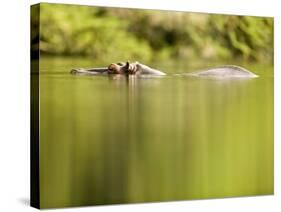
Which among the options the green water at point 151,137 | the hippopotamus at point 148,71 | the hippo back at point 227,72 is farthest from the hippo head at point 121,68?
the hippo back at point 227,72

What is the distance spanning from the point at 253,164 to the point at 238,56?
1402 millimetres

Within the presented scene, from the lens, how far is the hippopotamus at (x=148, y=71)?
10.0m

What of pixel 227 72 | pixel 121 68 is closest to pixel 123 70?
pixel 121 68

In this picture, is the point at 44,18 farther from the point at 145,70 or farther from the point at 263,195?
the point at 263,195

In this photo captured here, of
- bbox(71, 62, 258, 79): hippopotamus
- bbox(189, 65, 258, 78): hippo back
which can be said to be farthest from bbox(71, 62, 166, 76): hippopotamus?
bbox(189, 65, 258, 78): hippo back

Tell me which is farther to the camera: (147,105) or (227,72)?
(227,72)

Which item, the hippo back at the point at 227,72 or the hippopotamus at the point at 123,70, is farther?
the hippo back at the point at 227,72

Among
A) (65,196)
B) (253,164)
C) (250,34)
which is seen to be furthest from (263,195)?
(65,196)

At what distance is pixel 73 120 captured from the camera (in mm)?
9734

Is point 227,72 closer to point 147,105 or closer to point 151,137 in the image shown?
point 147,105

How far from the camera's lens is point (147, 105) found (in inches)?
400

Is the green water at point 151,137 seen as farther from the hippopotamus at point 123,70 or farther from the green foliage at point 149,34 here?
the green foliage at point 149,34

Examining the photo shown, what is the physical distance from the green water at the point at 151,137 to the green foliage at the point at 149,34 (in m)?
0.19

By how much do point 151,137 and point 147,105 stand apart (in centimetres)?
39
